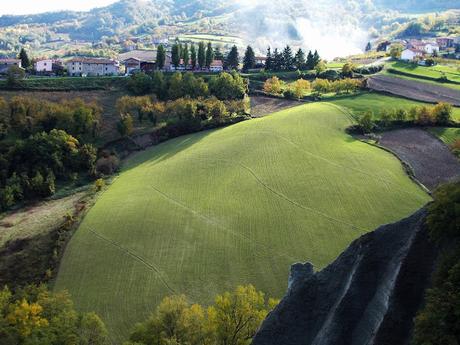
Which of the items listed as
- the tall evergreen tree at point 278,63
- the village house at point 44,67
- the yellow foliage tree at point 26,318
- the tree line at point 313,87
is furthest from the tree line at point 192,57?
the yellow foliage tree at point 26,318

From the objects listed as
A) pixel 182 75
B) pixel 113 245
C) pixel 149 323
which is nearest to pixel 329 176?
pixel 113 245

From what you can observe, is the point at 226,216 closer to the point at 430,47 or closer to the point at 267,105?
the point at 267,105

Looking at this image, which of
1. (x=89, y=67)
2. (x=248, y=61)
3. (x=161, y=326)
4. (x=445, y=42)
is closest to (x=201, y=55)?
(x=248, y=61)

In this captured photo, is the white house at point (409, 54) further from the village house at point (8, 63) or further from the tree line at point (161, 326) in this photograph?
the tree line at point (161, 326)

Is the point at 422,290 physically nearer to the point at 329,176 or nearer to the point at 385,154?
the point at 329,176

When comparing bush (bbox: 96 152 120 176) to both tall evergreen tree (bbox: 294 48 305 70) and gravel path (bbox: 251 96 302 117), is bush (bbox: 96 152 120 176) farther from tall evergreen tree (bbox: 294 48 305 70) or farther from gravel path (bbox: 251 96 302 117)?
tall evergreen tree (bbox: 294 48 305 70)

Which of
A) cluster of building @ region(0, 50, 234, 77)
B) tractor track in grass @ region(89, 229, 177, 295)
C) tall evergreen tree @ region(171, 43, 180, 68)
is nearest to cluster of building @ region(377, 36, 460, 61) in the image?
cluster of building @ region(0, 50, 234, 77)

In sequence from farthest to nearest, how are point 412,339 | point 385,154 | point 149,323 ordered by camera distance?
point 385,154
point 149,323
point 412,339

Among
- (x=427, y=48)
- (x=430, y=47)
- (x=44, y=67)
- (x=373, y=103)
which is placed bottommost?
(x=44, y=67)
